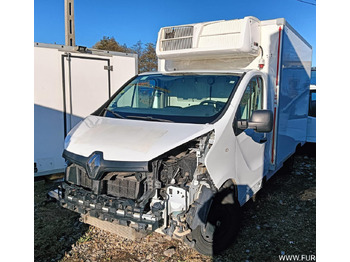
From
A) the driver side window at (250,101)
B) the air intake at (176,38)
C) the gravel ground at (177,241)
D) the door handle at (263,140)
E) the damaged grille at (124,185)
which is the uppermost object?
the air intake at (176,38)

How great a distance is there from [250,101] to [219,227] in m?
1.64

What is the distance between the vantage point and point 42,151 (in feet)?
20.3

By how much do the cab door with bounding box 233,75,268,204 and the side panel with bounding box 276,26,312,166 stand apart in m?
0.74

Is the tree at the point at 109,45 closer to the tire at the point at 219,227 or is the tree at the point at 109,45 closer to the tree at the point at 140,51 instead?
the tree at the point at 140,51

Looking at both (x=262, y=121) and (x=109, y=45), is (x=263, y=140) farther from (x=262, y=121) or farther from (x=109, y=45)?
(x=109, y=45)

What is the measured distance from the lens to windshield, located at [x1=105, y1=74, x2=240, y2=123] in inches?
140

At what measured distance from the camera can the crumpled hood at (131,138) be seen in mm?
2891

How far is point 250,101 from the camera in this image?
12.8ft

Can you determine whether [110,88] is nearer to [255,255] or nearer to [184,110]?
[184,110]

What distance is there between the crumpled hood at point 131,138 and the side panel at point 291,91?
241 cm

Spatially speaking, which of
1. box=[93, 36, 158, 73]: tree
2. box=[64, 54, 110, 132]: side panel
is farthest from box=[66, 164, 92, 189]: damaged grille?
box=[93, 36, 158, 73]: tree

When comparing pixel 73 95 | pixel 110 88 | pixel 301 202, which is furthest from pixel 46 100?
pixel 301 202

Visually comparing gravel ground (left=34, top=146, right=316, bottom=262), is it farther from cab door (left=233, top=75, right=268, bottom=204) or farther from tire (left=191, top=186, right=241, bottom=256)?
cab door (left=233, top=75, right=268, bottom=204)

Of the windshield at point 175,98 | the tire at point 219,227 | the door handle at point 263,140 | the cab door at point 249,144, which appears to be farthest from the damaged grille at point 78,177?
the door handle at point 263,140
